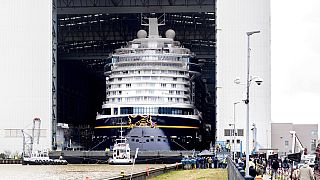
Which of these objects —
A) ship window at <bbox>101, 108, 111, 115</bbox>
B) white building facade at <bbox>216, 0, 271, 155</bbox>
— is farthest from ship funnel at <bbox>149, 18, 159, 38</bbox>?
white building facade at <bbox>216, 0, 271, 155</bbox>

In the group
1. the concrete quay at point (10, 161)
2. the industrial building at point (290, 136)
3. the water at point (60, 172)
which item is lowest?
the water at point (60, 172)

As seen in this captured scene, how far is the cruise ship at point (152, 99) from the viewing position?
97.4 metres

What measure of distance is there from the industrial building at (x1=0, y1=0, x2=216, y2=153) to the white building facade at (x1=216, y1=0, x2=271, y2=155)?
762cm

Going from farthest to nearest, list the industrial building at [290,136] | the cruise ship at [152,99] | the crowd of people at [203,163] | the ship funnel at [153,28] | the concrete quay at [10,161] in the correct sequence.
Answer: the ship funnel at [153,28], the cruise ship at [152,99], the industrial building at [290,136], the concrete quay at [10,161], the crowd of people at [203,163]

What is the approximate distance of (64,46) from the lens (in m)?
119

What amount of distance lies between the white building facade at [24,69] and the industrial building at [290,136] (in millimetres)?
27552

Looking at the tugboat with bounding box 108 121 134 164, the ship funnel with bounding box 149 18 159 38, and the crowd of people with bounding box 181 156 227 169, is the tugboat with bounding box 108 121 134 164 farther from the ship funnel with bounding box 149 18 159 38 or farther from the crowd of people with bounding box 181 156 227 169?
the ship funnel with bounding box 149 18 159 38

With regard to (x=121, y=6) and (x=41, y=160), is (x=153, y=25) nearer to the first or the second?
(x=121, y=6)

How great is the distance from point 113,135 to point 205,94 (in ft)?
95.5

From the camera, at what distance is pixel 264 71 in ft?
303

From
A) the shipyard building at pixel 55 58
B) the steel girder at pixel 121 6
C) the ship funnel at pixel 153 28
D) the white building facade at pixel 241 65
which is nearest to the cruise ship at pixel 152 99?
the ship funnel at pixel 153 28

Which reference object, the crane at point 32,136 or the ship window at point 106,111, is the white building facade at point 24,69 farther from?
the ship window at point 106,111

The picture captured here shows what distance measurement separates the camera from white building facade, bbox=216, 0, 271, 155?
298 feet

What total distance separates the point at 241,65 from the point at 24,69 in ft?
84.1
